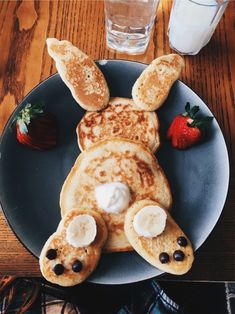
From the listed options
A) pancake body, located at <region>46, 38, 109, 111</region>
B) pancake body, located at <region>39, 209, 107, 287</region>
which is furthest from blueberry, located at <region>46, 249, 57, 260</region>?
pancake body, located at <region>46, 38, 109, 111</region>

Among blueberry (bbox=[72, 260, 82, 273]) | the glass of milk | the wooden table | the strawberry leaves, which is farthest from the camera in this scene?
the wooden table

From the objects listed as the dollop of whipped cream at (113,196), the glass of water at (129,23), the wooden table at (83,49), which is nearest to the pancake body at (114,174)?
the dollop of whipped cream at (113,196)

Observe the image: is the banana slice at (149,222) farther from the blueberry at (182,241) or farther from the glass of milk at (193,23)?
the glass of milk at (193,23)

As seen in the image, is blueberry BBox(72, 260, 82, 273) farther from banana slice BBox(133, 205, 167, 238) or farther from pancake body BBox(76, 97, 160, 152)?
pancake body BBox(76, 97, 160, 152)

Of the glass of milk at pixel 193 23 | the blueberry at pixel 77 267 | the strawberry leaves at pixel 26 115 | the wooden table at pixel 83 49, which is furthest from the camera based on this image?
the wooden table at pixel 83 49

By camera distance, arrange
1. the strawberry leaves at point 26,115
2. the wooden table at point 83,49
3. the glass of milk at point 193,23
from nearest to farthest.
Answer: the strawberry leaves at point 26,115
the glass of milk at point 193,23
the wooden table at point 83,49

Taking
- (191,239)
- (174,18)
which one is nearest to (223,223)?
(191,239)

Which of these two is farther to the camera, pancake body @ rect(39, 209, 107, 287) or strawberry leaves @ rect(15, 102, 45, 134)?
strawberry leaves @ rect(15, 102, 45, 134)
